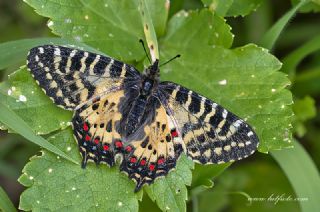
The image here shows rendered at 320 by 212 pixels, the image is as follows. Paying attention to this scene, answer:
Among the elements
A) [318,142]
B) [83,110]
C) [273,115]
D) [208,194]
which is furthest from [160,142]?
[318,142]

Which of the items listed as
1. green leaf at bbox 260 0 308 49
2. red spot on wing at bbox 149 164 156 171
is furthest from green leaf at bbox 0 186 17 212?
green leaf at bbox 260 0 308 49

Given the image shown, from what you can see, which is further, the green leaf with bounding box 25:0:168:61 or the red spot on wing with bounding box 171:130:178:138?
the green leaf with bounding box 25:0:168:61

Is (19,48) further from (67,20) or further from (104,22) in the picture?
(104,22)

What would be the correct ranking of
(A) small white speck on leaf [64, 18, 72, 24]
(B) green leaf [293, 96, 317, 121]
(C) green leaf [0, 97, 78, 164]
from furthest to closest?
(B) green leaf [293, 96, 317, 121]
(A) small white speck on leaf [64, 18, 72, 24]
(C) green leaf [0, 97, 78, 164]

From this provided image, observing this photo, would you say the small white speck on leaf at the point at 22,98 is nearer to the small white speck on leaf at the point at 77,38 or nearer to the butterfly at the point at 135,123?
the butterfly at the point at 135,123

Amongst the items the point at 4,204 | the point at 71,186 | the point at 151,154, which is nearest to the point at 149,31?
the point at 151,154

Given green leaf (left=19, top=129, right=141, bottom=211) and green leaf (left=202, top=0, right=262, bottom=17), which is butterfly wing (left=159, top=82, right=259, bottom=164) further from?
green leaf (left=202, top=0, right=262, bottom=17)

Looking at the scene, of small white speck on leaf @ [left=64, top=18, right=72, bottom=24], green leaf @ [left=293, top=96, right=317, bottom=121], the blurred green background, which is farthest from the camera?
the blurred green background
